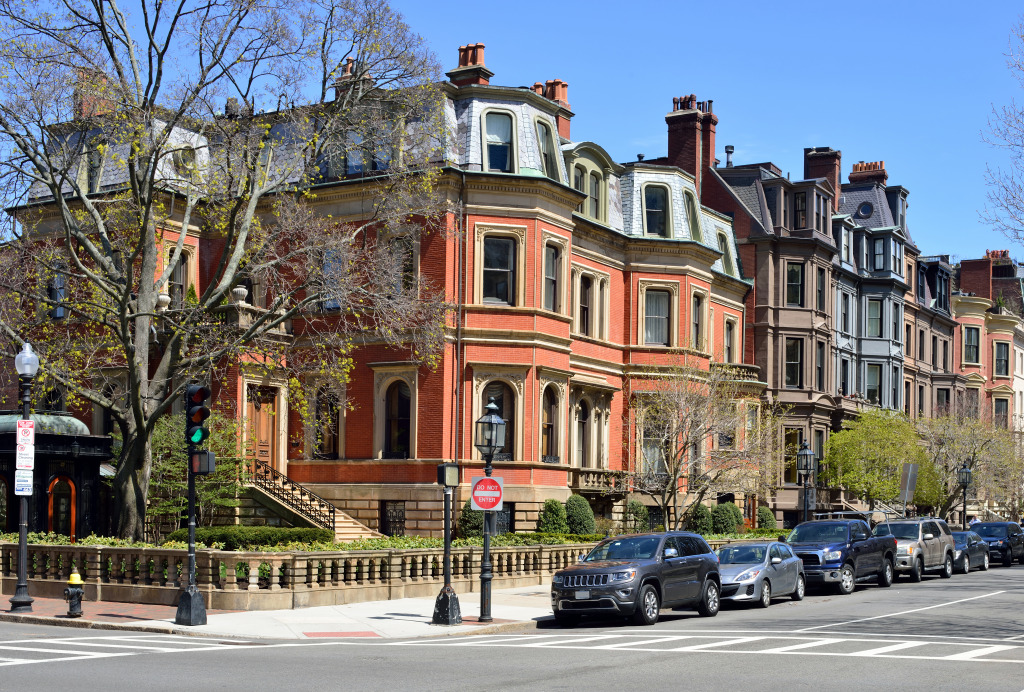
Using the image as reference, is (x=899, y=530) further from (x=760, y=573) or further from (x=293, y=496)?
(x=293, y=496)

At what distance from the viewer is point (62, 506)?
32.0 metres

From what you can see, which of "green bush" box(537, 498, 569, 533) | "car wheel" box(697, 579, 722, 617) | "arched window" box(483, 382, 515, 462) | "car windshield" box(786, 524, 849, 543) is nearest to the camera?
"car wheel" box(697, 579, 722, 617)

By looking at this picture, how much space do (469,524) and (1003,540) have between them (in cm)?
2100

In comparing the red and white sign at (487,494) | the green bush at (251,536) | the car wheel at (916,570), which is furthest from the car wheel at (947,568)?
the red and white sign at (487,494)

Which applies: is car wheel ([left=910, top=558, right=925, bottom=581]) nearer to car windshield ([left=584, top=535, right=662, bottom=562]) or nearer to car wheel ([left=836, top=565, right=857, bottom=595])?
car wheel ([left=836, top=565, right=857, bottom=595])

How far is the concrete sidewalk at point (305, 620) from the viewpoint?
19.7 m

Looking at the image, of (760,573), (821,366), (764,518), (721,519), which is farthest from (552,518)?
(821,366)

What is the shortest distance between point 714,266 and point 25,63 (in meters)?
30.7

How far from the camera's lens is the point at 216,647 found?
17453mm

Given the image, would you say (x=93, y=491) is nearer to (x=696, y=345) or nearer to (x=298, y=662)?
(x=298, y=662)

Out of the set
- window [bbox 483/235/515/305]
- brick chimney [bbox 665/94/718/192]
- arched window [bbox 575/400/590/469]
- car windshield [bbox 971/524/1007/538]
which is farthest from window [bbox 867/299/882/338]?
window [bbox 483/235/515/305]

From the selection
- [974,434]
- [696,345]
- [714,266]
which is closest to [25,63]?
[696,345]

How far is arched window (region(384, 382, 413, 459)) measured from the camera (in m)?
37.1

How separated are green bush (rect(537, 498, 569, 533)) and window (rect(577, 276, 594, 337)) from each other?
7.66 metres
